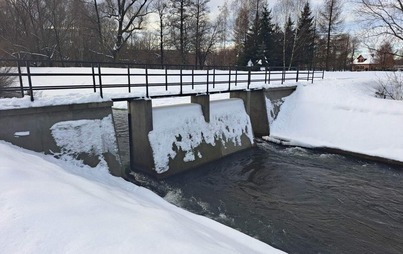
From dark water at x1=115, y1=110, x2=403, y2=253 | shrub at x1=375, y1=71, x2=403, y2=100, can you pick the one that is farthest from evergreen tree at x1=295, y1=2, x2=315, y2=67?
dark water at x1=115, y1=110, x2=403, y2=253

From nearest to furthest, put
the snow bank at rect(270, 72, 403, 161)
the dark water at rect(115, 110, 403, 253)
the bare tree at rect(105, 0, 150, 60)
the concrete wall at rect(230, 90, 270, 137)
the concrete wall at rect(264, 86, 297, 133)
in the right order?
the dark water at rect(115, 110, 403, 253) → the snow bank at rect(270, 72, 403, 161) → the concrete wall at rect(230, 90, 270, 137) → the concrete wall at rect(264, 86, 297, 133) → the bare tree at rect(105, 0, 150, 60)

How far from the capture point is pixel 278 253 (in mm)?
4785

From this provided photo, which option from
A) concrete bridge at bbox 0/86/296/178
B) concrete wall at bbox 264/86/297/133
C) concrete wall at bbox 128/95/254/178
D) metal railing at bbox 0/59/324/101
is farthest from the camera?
concrete wall at bbox 264/86/297/133

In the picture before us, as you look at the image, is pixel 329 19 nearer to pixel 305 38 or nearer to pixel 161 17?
pixel 305 38

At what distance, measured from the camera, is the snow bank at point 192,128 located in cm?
1034

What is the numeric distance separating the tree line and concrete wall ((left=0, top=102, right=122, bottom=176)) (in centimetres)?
2394

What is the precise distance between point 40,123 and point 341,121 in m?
14.1

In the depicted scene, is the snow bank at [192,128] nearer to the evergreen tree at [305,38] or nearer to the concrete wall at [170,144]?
the concrete wall at [170,144]

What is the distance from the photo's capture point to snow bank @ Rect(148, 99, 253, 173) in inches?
407

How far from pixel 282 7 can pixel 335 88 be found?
22663 mm

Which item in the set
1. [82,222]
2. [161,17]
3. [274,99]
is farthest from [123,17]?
[82,222]

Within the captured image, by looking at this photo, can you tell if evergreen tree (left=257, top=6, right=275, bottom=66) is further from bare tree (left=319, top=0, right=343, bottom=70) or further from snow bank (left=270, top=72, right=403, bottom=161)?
snow bank (left=270, top=72, right=403, bottom=161)

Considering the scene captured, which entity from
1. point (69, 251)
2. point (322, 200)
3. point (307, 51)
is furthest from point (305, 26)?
point (69, 251)

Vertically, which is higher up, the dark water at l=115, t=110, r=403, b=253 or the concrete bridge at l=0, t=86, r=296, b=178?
the concrete bridge at l=0, t=86, r=296, b=178
